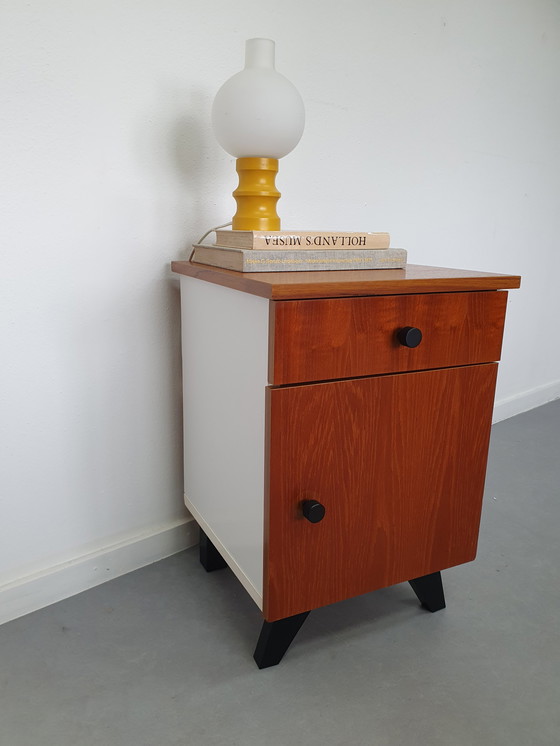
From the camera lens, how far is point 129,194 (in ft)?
3.31

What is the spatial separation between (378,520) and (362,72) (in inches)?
40.3

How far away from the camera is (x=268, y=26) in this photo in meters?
1.12

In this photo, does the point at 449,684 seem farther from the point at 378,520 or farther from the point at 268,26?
the point at 268,26

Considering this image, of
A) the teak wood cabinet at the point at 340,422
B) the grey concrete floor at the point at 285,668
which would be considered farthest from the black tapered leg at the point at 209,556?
the teak wood cabinet at the point at 340,422

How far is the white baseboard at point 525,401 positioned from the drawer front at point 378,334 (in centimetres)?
121

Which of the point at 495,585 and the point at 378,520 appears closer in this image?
the point at 378,520

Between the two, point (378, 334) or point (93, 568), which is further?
point (93, 568)

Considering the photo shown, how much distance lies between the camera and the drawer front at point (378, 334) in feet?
2.42

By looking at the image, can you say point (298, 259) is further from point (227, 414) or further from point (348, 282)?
point (227, 414)

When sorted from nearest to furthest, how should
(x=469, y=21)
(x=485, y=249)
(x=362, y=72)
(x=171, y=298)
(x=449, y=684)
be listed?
(x=449, y=684), (x=171, y=298), (x=362, y=72), (x=469, y=21), (x=485, y=249)

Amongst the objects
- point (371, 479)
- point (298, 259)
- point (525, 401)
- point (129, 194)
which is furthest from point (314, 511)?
point (525, 401)

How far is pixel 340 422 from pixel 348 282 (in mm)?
201

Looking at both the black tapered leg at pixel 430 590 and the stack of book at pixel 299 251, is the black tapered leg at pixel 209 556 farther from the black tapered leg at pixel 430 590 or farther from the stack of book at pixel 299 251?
the stack of book at pixel 299 251

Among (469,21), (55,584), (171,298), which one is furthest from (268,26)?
(55,584)
